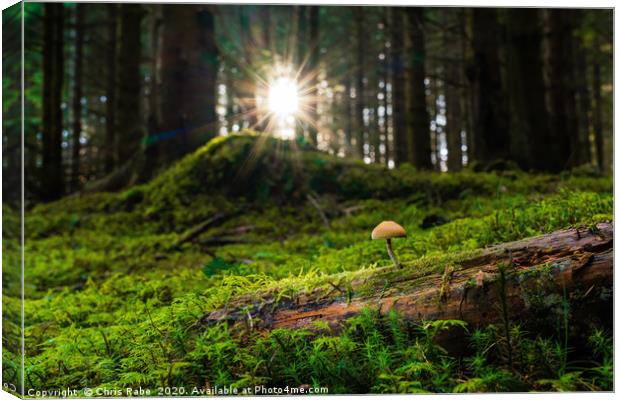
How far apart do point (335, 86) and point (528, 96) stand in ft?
11.5

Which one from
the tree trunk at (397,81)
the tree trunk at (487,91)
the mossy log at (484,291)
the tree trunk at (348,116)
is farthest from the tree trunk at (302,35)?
the mossy log at (484,291)

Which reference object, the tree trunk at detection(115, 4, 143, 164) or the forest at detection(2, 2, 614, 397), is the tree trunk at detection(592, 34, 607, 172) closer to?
the forest at detection(2, 2, 614, 397)

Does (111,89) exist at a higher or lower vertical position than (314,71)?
higher

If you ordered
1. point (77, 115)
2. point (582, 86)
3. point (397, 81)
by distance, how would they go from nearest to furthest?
point (397, 81)
point (582, 86)
point (77, 115)

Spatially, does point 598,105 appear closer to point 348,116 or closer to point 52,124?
point 348,116

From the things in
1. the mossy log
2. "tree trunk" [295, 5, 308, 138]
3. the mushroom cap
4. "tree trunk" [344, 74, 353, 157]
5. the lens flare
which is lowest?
the mossy log

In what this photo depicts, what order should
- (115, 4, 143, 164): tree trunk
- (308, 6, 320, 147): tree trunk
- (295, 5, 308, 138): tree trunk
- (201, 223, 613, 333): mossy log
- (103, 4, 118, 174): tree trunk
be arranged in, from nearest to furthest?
(201, 223, 613, 333): mossy log → (308, 6, 320, 147): tree trunk → (295, 5, 308, 138): tree trunk → (115, 4, 143, 164): tree trunk → (103, 4, 118, 174): tree trunk

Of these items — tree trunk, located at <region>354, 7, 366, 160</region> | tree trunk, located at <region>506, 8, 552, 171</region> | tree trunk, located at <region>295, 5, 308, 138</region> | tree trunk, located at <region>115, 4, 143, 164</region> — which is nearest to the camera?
tree trunk, located at <region>506, 8, 552, 171</region>

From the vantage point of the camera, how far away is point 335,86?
8867mm

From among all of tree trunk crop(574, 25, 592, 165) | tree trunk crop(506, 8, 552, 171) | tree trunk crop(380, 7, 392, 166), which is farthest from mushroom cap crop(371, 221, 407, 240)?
tree trunk crop(574, 25, 592, 165)

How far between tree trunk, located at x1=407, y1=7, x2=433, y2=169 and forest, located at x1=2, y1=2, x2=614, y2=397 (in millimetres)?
40

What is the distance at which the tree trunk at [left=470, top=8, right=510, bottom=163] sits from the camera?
7043mm

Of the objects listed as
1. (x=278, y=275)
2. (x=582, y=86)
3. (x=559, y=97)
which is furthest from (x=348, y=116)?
(x=582, y=86)

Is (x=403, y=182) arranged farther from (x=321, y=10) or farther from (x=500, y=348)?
(x=321, y=10)
